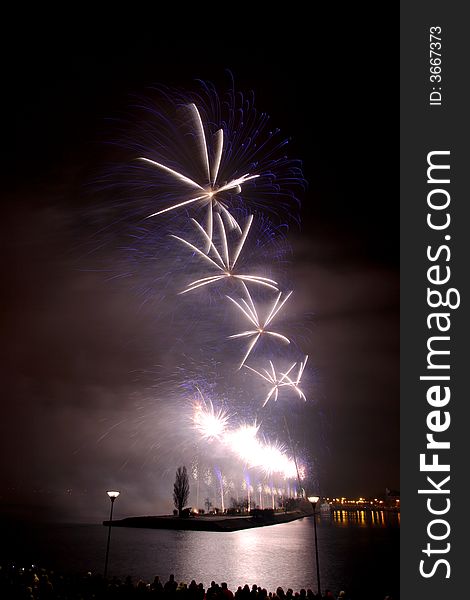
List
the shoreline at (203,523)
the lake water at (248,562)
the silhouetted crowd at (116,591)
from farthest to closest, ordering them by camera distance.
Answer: the shoreline at (203,523)
the lake water at (248,562)
the silhouetted crowd at (116,591)

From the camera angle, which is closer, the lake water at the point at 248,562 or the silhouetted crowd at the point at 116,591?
the silhouetted crowd at the point at 116,591

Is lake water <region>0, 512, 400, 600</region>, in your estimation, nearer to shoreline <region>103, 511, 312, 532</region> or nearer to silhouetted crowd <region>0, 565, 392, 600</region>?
shoreline <region>103, 511, 312, 532</region>

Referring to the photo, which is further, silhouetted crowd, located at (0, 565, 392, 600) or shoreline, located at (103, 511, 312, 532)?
shoreline, located at (103, 511, 312, 532)

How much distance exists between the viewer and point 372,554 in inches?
1852

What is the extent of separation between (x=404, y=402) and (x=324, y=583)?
78.9ft

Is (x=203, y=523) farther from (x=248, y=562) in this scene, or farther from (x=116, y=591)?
(x=116, y=591)

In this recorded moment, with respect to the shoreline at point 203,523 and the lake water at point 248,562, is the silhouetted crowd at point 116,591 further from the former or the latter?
the shoreline at point 203,523

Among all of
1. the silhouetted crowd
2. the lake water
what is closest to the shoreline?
the lake water

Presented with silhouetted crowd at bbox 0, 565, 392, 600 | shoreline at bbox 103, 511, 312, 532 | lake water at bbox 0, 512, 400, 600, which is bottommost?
shoreline at bbox 103, 511, 312, 532

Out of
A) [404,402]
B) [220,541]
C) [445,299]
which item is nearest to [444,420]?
[404,402]

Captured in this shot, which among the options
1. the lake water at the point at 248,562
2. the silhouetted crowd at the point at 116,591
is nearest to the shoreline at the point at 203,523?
the lake water at the point at 248,562

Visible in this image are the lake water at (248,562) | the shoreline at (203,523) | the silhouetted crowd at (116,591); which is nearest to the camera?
the silhouetted crowd at (116,591)

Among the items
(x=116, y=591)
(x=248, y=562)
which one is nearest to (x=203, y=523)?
(x=248, y=562)

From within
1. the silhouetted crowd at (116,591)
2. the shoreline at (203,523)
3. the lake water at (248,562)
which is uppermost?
the silhouetted crowd at (116,591)
